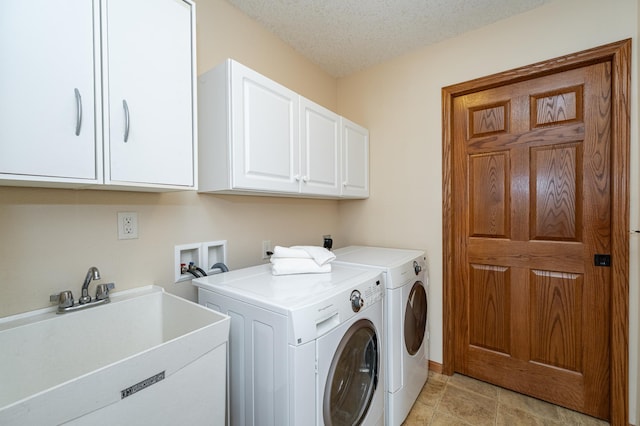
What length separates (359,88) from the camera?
99.3 inches

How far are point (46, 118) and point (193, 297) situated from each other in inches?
40.4

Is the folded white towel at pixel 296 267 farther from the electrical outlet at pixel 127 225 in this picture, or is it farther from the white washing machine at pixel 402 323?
the electrical outlet at pixel 127 225

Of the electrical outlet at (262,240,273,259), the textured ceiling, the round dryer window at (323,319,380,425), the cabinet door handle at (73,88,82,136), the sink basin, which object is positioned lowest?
the round dryer window at (323,319,380,425)

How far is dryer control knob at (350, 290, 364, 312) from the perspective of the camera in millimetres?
1210

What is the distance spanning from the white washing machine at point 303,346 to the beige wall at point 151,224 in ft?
0.98

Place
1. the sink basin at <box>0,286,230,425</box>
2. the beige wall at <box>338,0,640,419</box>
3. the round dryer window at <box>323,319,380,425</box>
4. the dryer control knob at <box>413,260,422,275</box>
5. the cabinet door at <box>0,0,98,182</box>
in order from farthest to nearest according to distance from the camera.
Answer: the dryer control knob at <box>413,260,422,275</box> → the beige wall at <box>338,0,640,419</box> → the round dryer window at <box>323,319,380,425</box> → the cabinet door at <box>0,0,98,182</box> → the sink basin at <box>0,286,230,425</box>

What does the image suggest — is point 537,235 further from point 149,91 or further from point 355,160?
point 149,91

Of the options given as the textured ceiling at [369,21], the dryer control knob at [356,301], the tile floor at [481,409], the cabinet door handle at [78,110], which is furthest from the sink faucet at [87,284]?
the tile floor at [481,409]

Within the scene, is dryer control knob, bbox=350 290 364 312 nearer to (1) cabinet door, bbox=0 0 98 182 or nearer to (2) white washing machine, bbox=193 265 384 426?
(2) white washing machine, bbox=193 265 384 426

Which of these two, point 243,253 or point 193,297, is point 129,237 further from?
point 243,253

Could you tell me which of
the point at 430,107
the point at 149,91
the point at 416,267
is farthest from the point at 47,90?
the point at 430,107

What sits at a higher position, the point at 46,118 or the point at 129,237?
the point at 46,118

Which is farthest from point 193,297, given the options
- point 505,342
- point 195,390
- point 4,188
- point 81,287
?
point 505,342

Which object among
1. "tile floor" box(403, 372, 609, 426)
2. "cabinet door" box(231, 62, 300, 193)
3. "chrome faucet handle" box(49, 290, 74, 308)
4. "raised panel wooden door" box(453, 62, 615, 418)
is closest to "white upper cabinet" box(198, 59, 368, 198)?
"cabinet door" box(231, 62, 300, 193)
